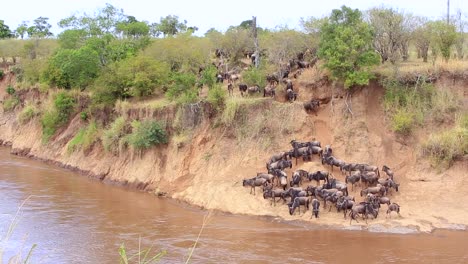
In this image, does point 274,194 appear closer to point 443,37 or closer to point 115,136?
point 115,136

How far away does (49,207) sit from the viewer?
20750 mm

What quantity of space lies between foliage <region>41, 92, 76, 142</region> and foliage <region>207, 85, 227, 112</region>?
37.8ft

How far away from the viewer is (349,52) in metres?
22.2

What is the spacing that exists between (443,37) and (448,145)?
649 centimetres

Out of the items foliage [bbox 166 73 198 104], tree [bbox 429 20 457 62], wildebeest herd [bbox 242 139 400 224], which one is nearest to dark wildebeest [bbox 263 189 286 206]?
wildebeest herd [bbox 242 139 400 224]

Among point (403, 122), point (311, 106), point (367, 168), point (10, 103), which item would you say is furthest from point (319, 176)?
point (10, 103)

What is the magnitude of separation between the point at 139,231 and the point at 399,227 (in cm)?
832

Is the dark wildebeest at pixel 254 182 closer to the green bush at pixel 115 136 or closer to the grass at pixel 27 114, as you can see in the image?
the green bush at pixel 115 136

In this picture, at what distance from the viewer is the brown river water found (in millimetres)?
14867

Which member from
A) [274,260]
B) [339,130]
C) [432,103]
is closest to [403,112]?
[432,103]

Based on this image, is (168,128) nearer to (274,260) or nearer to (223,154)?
(223,154)

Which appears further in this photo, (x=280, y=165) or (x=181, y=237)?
(x=280, y=165)

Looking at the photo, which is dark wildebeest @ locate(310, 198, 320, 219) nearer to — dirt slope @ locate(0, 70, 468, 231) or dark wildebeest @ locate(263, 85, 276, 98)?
dirt slope @ locate(0, 70, 468, 231)

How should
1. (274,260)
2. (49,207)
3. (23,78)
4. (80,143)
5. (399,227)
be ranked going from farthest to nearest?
(23,78) → (80,143) → (49,207) → (399,227) → (274,260)
